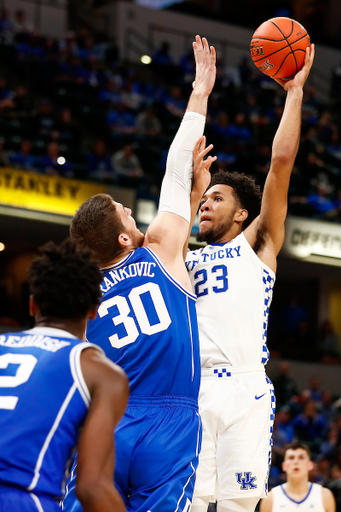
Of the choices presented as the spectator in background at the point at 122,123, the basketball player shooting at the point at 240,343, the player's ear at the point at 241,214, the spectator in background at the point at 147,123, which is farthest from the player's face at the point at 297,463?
the spectator in background at the point at 147,123

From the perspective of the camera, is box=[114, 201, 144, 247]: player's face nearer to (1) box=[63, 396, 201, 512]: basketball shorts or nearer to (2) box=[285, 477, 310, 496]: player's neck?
(1) box=[63, 396, 201, 512]: basketball shorts

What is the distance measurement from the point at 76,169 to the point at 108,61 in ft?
22.1

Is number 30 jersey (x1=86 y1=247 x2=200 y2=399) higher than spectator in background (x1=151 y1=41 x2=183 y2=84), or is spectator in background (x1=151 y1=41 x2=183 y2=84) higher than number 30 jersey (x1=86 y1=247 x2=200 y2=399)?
spectator in background (x1=151 y1=41 x2=183 y2=84)

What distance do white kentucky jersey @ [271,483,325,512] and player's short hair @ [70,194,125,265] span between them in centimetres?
529

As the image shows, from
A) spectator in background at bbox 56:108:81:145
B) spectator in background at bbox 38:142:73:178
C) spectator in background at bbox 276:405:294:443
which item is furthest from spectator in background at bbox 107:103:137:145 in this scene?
spectator in background at bbox 276:405:294:443

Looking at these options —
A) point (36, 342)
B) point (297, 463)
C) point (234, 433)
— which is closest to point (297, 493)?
point (297, 463)

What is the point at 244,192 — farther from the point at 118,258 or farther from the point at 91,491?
the point at 91,491

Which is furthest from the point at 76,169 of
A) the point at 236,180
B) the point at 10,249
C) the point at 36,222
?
the point at 236,180

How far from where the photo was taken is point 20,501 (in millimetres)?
2414

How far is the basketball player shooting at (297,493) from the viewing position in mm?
7824

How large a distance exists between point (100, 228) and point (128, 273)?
311mm

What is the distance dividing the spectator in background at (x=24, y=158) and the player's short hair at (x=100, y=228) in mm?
9844

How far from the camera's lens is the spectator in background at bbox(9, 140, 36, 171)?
13422 millimetres

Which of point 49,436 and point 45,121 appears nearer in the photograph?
point 49,436
